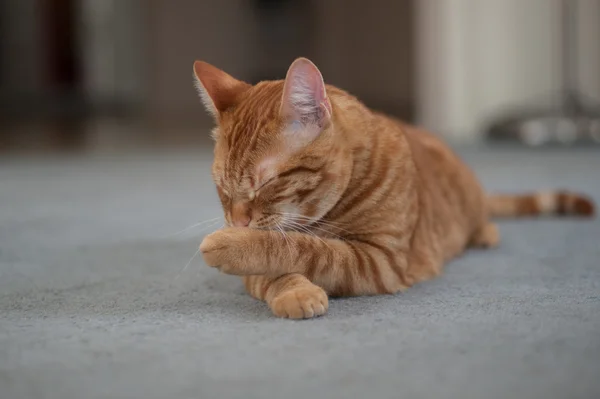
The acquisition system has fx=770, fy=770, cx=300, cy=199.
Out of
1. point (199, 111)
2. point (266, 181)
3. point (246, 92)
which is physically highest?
point (246, 92)

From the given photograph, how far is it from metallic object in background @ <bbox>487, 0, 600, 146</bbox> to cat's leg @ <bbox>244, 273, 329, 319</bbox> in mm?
3351

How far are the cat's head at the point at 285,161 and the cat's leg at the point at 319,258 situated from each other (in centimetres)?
5

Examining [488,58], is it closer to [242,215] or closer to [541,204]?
[541,204]

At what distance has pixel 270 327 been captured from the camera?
48.8 inches

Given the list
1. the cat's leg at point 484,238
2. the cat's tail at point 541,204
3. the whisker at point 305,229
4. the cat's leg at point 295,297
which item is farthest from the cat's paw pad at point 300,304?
the cat's tail at point 541,204

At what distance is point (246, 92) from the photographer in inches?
60.1

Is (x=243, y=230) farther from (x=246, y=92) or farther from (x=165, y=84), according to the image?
(x=165, y=84)

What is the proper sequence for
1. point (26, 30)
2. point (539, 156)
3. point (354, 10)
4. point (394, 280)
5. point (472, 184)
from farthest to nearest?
point (26, 30)
point (354, 10)
point (539, 156)
point (472, 184)
point (394, 280)

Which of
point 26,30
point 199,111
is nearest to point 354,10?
point 199,111

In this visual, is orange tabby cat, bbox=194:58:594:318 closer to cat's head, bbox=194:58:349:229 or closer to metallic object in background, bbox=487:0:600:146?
cat's head, bbox=194:58:349:229

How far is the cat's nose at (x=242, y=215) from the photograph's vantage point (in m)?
1.38

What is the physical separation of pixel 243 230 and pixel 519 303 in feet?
1.69

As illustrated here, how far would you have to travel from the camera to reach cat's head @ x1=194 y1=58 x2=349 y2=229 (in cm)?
137

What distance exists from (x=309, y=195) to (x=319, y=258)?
0.12 meters
